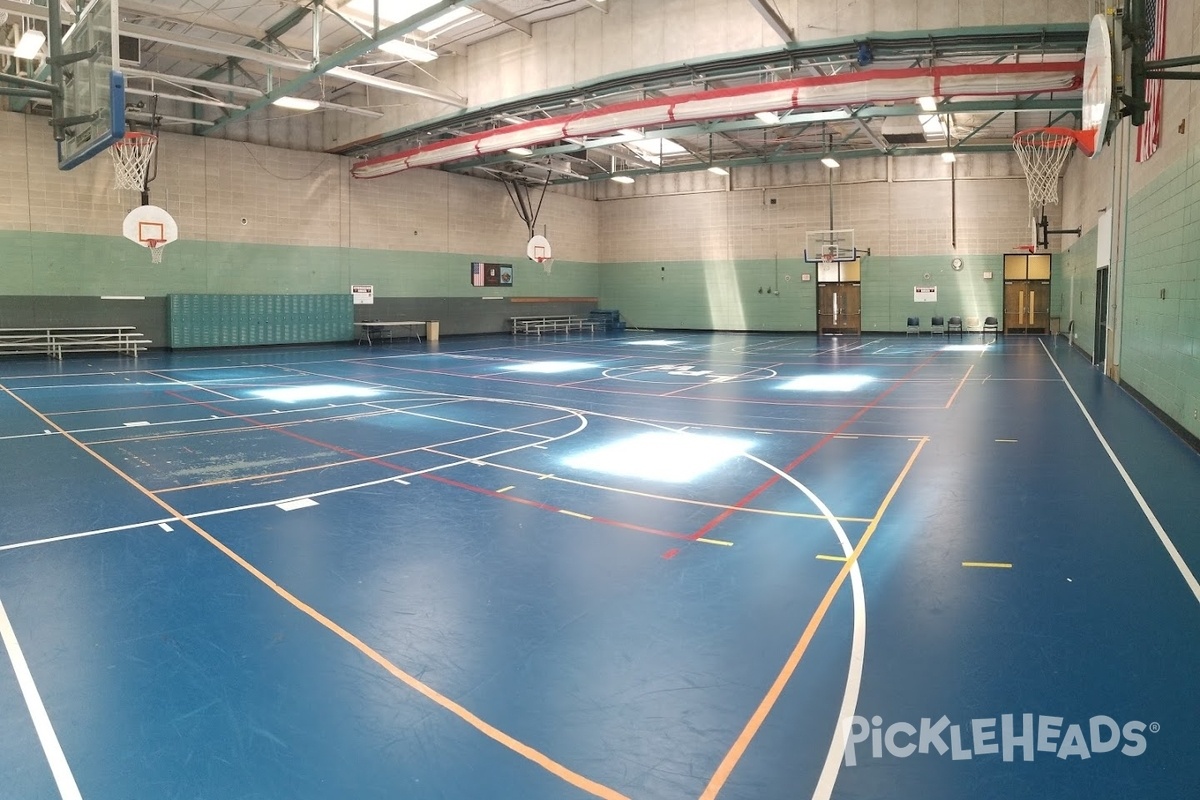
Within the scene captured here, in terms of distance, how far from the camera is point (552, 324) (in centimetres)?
3622

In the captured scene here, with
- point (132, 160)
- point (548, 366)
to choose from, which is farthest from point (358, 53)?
point (132, 160)

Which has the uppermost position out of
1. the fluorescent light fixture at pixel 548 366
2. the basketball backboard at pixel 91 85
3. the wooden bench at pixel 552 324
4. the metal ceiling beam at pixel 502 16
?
the metal ceiling beam at pixel 502 16

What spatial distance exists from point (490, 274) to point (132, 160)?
14.9 metres

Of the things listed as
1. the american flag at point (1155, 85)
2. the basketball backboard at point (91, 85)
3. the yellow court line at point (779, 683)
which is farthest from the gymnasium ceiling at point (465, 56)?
the yellow court line at point (779, 683)

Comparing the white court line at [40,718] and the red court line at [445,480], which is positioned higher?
the red court line at [445,480]

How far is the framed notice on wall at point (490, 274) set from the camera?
1289 inches

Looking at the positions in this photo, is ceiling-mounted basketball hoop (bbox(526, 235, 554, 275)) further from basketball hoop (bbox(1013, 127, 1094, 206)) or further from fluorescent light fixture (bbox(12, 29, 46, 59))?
fluorescent light fixture (bbox(12, 29, 46, 59))

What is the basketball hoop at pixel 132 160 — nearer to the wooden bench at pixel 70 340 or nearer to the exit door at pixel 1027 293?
the wooden bench at pixel 70 340

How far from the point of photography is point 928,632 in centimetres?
431

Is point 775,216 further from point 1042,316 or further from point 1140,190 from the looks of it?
point 1140,190

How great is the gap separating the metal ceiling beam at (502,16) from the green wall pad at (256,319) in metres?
12.7

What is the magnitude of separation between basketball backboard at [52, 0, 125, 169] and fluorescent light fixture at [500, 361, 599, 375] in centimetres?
994

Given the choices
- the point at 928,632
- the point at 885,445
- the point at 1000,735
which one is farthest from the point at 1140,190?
the point at 1000,735

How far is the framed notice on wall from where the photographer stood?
32.8m
